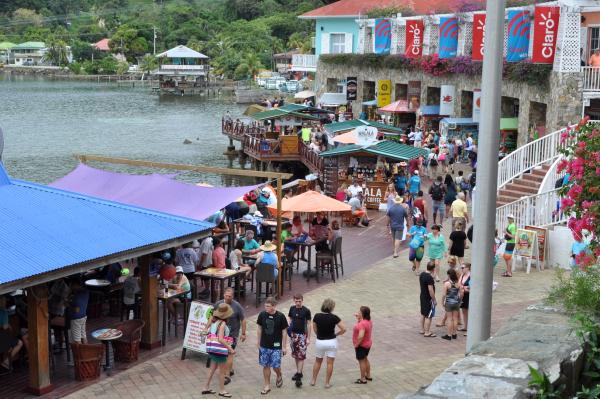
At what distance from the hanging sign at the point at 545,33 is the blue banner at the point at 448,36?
9464 millimetres

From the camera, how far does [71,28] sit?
16538 cm

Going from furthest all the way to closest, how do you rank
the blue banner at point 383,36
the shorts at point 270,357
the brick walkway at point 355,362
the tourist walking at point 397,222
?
the blue banner at point 383,36 < the tourist walking at point 397,222 < the brick walkway at point 355,362 < the shorts at point 270,357

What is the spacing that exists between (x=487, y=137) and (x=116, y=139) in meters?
54.4

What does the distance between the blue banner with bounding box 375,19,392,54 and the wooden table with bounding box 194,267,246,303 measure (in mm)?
31929

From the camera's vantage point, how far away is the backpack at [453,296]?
14008 millimetres

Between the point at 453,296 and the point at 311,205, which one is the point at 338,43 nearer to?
the point at 311,205

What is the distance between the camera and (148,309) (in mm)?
13875

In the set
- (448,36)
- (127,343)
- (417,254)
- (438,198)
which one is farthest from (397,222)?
(448,36)

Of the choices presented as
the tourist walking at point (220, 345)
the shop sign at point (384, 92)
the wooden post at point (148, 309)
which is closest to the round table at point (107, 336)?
the wooden post at point (148, 309)

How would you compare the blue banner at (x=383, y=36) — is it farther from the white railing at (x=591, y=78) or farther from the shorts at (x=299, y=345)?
the shorts at (x=299, y=345)

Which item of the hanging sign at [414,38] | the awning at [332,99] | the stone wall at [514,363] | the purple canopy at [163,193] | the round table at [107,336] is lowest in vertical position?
the round table at [107,336]

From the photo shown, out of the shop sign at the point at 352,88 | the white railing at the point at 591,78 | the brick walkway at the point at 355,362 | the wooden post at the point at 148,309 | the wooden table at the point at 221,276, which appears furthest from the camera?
the shop sign at the point at 352,88

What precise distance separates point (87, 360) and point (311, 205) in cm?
838

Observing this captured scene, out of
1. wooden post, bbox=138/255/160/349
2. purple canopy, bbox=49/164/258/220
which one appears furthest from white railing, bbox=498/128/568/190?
wooden post, bbox=138/255/160/349
